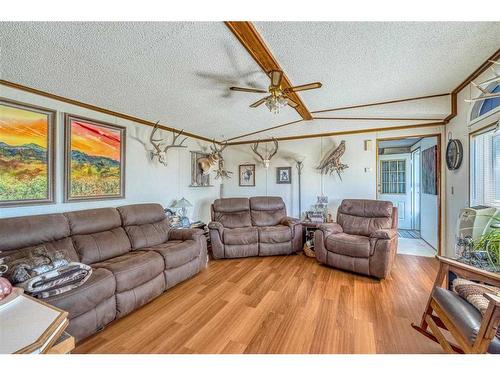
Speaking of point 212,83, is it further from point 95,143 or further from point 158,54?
point 95,143

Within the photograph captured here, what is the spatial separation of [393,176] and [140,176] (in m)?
6.28

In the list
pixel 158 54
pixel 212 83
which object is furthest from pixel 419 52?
pixel 158 54

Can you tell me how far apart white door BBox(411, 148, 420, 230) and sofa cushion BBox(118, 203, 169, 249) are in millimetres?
5873

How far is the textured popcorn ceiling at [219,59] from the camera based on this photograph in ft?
5.34

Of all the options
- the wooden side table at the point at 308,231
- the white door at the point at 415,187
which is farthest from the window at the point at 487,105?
the white door at the point at 415,187

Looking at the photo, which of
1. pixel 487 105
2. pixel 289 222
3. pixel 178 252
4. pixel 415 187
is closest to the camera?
pixel 487 105

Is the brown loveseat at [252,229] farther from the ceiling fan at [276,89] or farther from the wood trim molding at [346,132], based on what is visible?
the ceiling fan at [276,89]

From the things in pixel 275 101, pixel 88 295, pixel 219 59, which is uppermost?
pixel 219 59

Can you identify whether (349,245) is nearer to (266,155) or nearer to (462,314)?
(462,314)

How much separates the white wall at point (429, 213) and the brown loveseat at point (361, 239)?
125 cm

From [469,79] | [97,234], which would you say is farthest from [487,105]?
[97,234]

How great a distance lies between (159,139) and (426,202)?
216 inches

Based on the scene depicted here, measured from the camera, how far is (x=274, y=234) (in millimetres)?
3889
